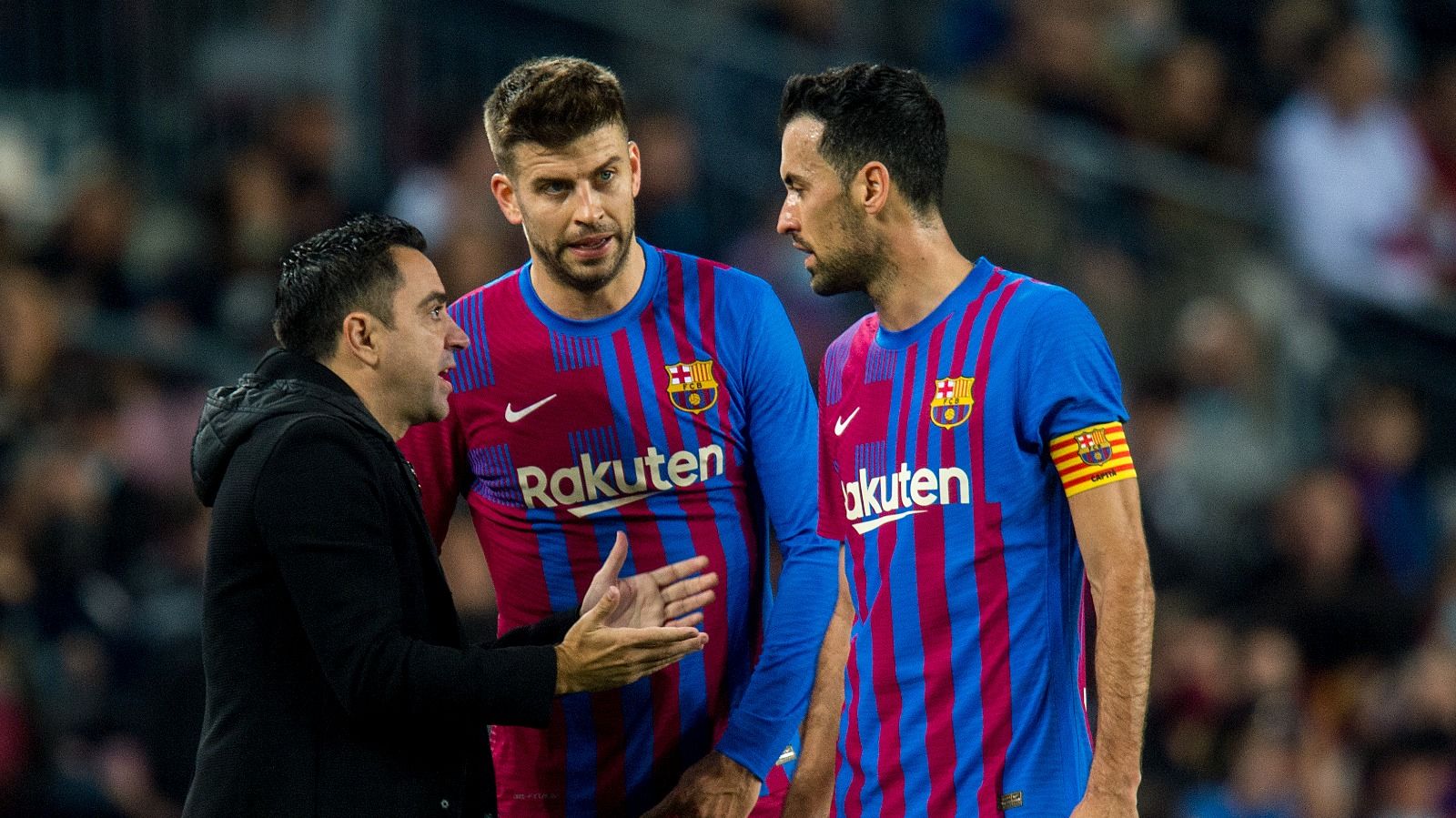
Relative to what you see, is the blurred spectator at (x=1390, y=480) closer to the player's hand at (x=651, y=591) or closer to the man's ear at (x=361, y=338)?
the player's hand at (x=651, y=591)

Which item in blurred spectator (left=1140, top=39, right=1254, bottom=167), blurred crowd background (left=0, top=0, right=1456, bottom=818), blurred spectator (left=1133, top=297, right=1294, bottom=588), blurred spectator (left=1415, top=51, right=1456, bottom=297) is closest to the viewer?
blurred crowd background (left=0, top=0, right=1456, bottom=818)

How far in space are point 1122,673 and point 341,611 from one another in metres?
1.48

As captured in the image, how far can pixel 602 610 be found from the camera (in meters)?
3.74

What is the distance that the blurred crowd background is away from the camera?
784 centimetres

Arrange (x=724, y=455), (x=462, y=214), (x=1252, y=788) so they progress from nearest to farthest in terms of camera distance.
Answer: (x=724, y=455), (x=1252, y=788), (x=462, y=214)

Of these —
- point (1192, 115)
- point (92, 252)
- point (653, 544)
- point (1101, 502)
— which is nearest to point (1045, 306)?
point (1101, 502)

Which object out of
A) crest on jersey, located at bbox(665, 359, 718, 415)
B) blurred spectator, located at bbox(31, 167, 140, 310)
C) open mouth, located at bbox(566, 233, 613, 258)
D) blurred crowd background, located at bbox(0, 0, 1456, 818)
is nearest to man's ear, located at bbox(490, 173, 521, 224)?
open mouth, located at bbox(566, 233, 613, 258)

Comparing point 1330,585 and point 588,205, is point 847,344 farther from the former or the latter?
→ point 1330,585

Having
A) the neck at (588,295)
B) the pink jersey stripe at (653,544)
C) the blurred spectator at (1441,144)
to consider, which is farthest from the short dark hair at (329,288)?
the blurred spectator at (1441,144)

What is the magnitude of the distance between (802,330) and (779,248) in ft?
1.55

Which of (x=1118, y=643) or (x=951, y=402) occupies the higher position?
(x=951, y=402)

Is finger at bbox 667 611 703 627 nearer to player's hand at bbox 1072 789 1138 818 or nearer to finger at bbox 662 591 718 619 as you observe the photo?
finger at bbox 662 591 718 619

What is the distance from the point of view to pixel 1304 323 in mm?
9727

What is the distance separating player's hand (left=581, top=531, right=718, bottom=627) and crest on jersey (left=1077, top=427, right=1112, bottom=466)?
32.4 inches
